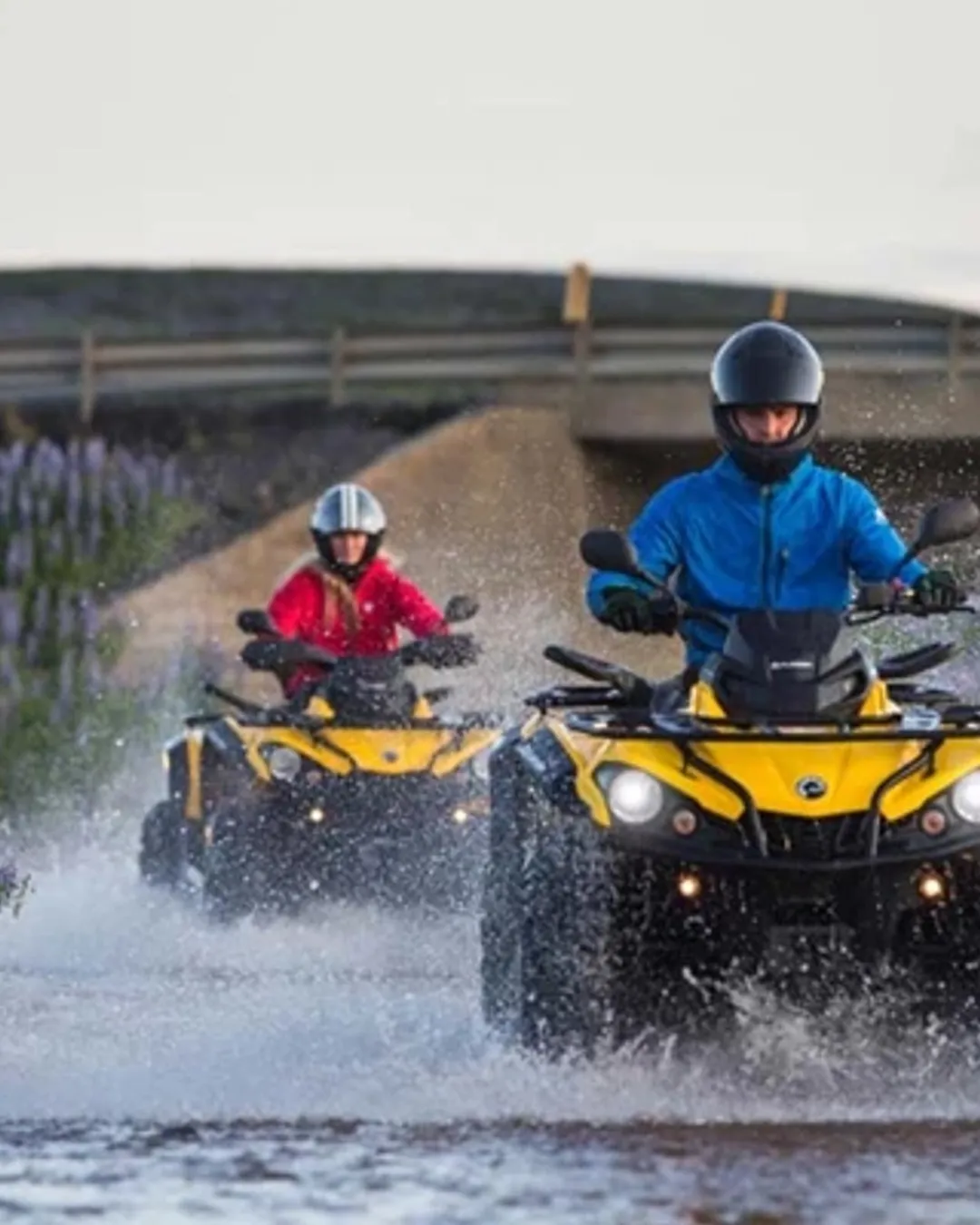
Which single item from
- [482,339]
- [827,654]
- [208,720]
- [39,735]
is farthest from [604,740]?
[482,339]

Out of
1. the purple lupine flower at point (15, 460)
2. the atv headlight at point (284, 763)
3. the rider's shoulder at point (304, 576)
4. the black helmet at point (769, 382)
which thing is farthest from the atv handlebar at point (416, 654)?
the black helmet at point (769, 382)

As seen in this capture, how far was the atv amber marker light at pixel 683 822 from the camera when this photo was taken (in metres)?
14.7

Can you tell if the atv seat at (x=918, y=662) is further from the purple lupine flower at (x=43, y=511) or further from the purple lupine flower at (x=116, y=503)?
the purple lupine flower at (x=116, y=503)

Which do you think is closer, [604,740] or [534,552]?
[604,740]

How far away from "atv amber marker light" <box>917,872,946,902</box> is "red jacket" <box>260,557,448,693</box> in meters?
10.4

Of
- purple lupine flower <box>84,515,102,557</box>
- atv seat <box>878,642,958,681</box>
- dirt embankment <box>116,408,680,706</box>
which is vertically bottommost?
atv seat <box>878,642,958,681</box>

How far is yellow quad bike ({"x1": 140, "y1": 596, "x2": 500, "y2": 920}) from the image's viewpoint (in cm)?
2275

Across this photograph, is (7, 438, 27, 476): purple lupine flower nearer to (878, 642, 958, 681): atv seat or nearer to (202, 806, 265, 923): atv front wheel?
(202, 806, 265, 923): atv front wheel

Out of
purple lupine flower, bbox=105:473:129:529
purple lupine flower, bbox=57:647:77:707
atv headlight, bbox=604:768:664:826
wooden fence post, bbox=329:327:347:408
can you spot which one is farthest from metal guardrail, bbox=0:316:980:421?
atv headlight, bbox=604:768:664:826

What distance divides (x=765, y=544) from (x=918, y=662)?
531mm

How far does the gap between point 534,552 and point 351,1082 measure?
3000cm

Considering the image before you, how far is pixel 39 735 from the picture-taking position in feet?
91.2

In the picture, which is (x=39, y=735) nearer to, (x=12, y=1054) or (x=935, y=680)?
(x=935, y=680)

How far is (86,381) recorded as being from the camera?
174 ft
